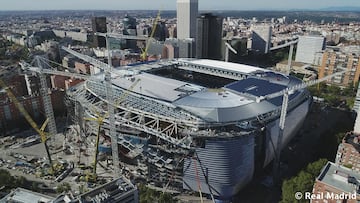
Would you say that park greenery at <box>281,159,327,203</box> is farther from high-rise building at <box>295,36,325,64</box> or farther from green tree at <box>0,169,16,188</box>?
high-rise building at <box>295,36,325,64</box>

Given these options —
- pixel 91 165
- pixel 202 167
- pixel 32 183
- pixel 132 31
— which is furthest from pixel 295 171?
pixel 132 31

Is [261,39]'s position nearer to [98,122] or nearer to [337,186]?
[98,122]

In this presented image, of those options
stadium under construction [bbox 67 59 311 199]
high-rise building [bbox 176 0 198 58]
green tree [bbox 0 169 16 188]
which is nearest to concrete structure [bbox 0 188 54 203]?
green tree [bbox 0 169 16 188]

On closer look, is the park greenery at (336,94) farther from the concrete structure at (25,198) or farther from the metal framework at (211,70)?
the concrete structure at (25,198)

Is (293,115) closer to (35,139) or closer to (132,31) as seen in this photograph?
(35,139)

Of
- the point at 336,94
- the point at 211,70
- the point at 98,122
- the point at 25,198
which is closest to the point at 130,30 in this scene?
the point at 211,70
